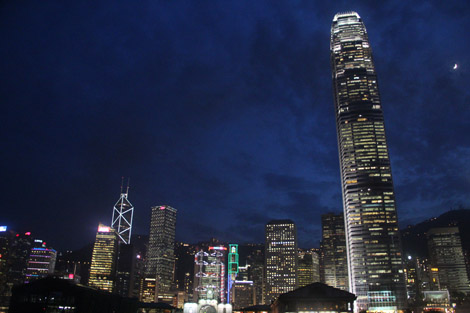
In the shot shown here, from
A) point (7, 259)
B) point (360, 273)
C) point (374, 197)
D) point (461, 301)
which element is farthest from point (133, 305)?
point (461, 301)

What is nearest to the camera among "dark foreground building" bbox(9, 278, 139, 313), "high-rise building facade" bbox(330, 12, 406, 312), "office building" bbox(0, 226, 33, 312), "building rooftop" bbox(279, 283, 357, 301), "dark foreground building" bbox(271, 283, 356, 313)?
"dark foreground building" bbox(9, 278, 139, 313)

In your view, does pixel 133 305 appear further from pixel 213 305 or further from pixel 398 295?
pixel 398 295

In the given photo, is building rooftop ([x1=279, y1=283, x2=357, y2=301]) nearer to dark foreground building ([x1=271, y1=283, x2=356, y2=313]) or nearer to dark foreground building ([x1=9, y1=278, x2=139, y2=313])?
dark foreground building ([x1=271, y1=283, x2=356, y2=313])

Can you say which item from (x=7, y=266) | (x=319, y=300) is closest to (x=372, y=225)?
(x=319, y=300)

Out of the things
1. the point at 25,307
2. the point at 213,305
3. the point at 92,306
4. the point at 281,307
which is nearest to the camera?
the point at 25,307

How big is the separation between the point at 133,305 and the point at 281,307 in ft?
149

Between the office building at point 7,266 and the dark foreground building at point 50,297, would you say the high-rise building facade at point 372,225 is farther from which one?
the office building at point 7,266

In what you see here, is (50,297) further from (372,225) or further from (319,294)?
(372,225)

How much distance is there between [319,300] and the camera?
101m

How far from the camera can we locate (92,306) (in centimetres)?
8688

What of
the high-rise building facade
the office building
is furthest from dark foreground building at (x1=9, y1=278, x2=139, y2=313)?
the high-rise building facade

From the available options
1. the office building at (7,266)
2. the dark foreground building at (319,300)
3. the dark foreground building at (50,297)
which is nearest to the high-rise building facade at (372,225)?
the dark foreground building at (319,300)

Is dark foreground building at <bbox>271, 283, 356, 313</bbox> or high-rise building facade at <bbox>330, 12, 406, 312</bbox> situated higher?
high-rise building facade at <bbox>330, 12, 406, 312</bbox>

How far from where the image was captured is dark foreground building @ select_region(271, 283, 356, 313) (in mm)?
100188
